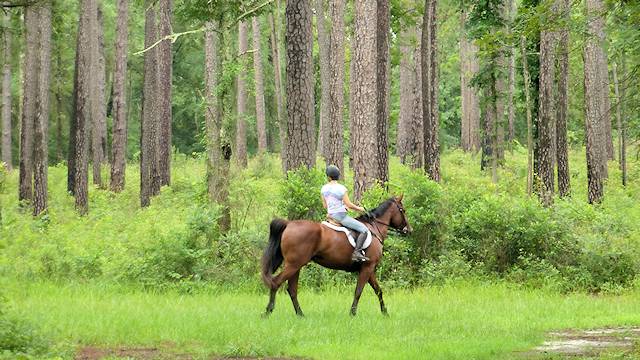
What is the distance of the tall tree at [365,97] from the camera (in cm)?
2338

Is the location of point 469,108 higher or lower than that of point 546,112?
higher

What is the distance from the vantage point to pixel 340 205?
15.9 metres

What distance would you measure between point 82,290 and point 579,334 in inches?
380

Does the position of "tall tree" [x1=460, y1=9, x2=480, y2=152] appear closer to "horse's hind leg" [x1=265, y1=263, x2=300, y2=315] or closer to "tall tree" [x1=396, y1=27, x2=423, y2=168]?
"tall tree" [x1=396, y1=27, x2=423, y2=168]

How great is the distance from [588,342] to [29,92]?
24.0 meters

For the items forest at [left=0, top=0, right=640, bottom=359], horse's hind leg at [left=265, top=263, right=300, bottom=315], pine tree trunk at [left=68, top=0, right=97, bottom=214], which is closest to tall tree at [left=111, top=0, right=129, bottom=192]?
forest at [left=0, top=0, right=640, bottom=359]

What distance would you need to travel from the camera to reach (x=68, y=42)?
55844mm

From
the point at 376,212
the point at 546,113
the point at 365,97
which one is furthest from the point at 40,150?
the point at 376,212

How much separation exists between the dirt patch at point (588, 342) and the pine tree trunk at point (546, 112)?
46.5 ft

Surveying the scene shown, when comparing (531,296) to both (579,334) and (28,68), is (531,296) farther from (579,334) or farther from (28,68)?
(28,68)

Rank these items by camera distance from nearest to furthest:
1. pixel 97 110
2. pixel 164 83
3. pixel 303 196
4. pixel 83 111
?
pixel 303 196
pixel 83 111
pixel 164 83
pixel 97 110

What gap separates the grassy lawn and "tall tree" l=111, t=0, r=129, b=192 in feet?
64.1

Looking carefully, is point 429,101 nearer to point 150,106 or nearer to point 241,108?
point 150,106

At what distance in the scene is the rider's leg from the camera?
52.0 feet
